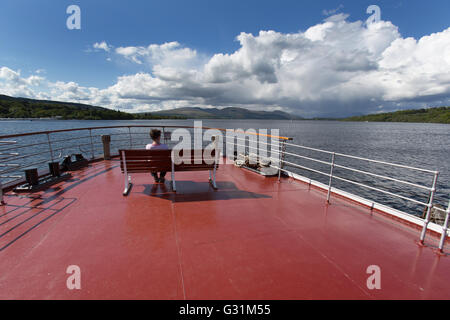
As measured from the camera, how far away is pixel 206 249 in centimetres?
253

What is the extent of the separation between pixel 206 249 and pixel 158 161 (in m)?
2.16

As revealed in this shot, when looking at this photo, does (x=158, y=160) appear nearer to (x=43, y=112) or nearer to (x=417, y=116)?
(x=43, y=112)

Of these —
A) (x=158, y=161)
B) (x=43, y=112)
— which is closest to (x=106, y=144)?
(x=158, y=161)

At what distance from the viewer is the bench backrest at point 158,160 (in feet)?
13.0

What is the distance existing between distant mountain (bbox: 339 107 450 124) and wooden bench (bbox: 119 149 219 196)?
539ft

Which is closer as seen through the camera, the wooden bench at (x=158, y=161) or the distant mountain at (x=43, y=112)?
the wooden bench at (x=158, y=161)

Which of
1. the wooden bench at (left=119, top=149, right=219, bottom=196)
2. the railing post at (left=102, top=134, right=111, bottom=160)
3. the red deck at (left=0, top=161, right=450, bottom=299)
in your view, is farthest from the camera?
the railing post at (left=102, top=134, right=111, bottom=160)

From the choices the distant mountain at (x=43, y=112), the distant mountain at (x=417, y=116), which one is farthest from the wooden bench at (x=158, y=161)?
the distant mountain at (x=417, y=116)

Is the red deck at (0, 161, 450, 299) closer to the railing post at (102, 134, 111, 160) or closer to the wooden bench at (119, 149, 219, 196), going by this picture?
the wooden bench at (119, 149, 219, 196)

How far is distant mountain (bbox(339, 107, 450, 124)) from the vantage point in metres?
126

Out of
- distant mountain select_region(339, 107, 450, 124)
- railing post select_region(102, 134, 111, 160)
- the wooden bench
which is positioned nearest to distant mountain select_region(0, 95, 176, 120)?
railing post select_region(102, 134, 111, 160)

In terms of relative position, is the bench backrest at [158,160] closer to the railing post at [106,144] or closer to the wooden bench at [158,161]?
the wooden bench at [158,161]
